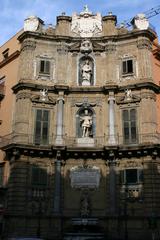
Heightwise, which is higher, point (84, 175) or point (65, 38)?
point (65, 38)

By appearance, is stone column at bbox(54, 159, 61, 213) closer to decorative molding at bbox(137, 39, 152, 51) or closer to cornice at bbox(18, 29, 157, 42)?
cornice at bbox(18, 29, 157, 42)

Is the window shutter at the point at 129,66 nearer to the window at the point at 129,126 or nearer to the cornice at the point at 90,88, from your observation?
the cornice at the point at 90,88

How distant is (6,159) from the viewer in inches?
1013

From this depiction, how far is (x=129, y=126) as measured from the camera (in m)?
26.0

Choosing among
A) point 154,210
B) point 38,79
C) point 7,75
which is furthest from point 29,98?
point 154,210

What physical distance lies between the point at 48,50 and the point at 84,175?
32.1ft

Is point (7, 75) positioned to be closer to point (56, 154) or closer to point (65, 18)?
point (65, 18)

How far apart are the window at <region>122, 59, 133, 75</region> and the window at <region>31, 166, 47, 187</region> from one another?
9.15 metres

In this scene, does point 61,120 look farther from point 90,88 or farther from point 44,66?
point 44,66

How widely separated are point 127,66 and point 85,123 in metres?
5.26

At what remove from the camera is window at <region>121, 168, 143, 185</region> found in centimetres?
2441

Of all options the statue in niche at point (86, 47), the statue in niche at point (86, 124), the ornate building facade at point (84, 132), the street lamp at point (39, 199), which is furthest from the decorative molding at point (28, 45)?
the street lamp at point (39, 199)

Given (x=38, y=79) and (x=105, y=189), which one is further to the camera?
(x=38, y=79)

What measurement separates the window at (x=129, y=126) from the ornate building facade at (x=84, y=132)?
7 centimetres
